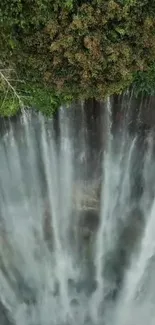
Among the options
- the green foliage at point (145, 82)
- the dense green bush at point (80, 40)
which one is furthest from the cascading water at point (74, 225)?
the dense green bush at point (80, 40)

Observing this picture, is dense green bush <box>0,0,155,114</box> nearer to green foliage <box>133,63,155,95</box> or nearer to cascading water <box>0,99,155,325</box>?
green foliage <box>133,63,155,95</box>

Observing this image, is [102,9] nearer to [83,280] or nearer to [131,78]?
[131,78]

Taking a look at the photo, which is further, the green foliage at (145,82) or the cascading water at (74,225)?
the cascading water at (74,225)

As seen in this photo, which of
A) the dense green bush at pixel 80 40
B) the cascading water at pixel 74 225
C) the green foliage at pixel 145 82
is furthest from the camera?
the cascading water at pixel 74 225

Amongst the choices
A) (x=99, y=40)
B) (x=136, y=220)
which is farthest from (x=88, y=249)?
(x=99, y=40)

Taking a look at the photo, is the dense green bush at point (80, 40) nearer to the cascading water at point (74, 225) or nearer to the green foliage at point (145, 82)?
the green foliage at point (145, 82)

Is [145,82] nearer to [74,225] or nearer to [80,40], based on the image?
[80,40]

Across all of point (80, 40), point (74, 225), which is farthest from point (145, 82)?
point (74, 225)

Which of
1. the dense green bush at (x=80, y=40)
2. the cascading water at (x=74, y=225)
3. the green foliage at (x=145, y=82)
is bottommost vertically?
the cascading water at (x=74, y=225)
